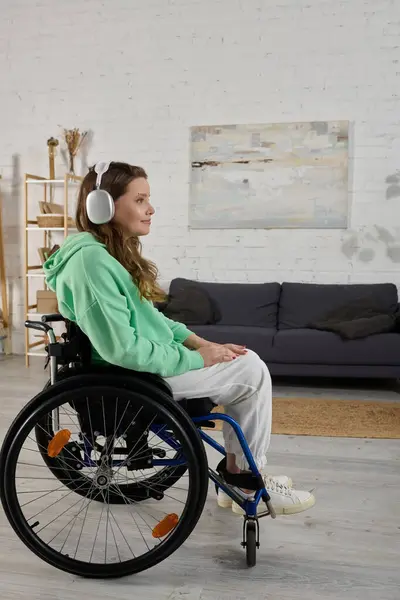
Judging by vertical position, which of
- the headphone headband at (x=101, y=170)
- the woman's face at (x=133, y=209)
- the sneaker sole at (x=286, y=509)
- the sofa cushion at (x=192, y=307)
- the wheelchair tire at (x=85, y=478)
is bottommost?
the sneaker sole at (x=286, y=509)

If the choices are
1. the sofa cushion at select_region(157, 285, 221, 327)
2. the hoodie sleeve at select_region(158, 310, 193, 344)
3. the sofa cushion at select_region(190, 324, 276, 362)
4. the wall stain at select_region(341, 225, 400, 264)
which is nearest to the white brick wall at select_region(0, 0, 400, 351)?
the wall stain at select_region(341, 225, 400, 264)

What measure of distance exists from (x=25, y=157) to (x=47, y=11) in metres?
1.12

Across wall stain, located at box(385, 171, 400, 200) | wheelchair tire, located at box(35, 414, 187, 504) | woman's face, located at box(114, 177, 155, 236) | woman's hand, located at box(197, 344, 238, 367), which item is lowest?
wheelchair tire, located at box(35, 414, 187, 504)

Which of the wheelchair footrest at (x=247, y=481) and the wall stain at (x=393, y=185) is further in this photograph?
the wall stain at (x=393, y=185)

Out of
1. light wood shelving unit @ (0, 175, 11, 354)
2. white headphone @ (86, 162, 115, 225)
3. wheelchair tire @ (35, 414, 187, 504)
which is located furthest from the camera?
light wood shelving unit @ (0, 175, 11, 354)

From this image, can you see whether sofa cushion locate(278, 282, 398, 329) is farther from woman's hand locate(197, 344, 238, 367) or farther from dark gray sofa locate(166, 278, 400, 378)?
woman's hand locate(197, 344, 238, 367)

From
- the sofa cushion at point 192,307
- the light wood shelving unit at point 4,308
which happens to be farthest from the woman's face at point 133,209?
the light wood shelving unit at point 4,308

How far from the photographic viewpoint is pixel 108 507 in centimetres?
170

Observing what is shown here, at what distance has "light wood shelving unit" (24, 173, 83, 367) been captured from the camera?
Result: 4637 millimetres

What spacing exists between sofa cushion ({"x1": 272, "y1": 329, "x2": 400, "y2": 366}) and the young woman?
2058 mm

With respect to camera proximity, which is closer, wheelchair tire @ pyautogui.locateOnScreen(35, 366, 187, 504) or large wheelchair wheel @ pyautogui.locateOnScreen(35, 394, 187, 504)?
wheelchair tire @ pyautogui.locateOnScreen(35, 366, 187, 504)

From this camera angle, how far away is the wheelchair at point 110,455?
152 centimetres

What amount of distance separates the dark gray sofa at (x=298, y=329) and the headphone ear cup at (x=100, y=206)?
7.65 feet

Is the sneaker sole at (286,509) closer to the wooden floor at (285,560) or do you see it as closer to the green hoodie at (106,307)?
the wooden floor at (285,560)
